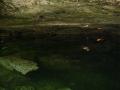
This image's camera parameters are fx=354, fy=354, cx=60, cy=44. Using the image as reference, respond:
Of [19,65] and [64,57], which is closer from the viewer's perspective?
[19,65]

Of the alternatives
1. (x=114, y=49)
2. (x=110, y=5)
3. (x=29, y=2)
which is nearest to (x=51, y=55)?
(x=114, y=49)

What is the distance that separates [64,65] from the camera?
3.31 meters

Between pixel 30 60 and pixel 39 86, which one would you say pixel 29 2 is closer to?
pixel 30 60

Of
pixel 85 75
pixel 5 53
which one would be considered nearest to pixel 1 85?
pixel 5 53

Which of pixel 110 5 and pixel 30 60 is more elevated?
pixel 110 5

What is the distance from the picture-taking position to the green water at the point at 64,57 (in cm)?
305

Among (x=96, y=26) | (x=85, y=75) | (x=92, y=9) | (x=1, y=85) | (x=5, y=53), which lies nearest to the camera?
(x=1, y=85)

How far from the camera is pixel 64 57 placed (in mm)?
3416

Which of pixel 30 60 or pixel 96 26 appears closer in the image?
pixel 30 60

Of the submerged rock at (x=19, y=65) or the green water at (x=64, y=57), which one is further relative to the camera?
the submerged rock at (x=19, y=65)

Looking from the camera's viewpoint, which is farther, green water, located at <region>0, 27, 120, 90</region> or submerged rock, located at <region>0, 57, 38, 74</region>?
submerged rock, located at <region>0, 57, 38, 74</region>

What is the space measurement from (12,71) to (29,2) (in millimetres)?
1123

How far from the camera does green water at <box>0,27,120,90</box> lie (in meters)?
3.05

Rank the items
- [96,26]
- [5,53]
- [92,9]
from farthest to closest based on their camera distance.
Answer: [92,9] → [96,26] → [5,53]
